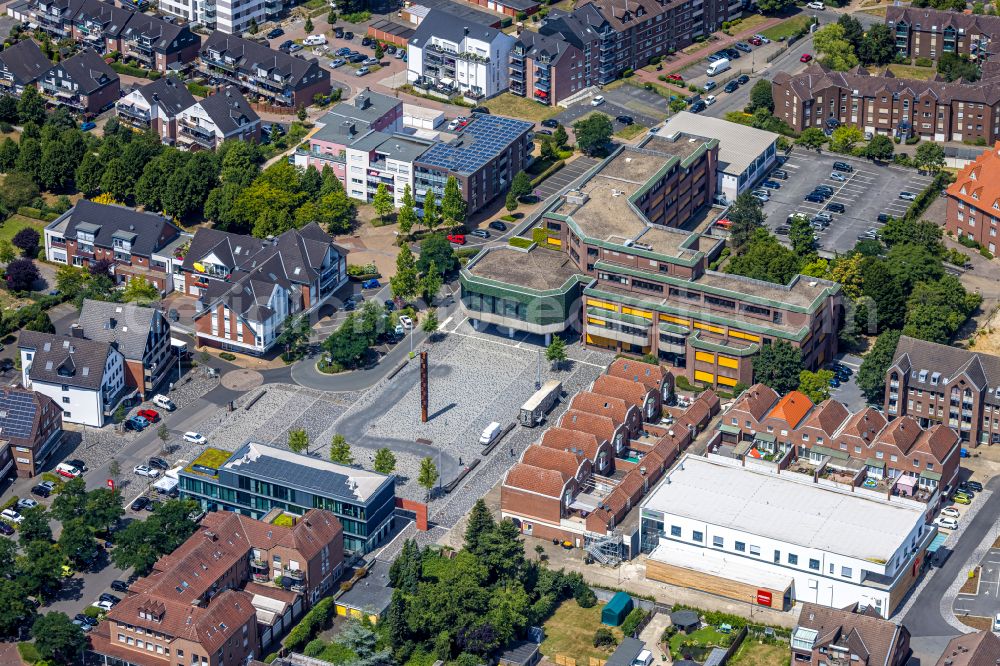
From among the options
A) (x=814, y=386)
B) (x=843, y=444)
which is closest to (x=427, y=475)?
(x=843, y=444)

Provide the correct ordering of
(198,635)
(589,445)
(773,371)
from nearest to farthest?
1. (198,635)
2. (589,445)
3. (773,371)

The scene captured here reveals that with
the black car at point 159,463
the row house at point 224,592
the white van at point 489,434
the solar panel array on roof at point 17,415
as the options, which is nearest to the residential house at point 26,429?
the solar panel array on roof at point 17,415

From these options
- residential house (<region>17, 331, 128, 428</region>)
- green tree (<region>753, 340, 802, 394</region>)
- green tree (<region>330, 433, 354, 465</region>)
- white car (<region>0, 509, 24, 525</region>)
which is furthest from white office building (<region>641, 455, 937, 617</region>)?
white car (<region>0, 509, 24, 525</region>)

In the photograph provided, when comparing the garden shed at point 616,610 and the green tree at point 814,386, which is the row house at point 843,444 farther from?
the garden shed at point 616,610

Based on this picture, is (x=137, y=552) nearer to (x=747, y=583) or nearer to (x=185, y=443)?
(x=185, y=443)

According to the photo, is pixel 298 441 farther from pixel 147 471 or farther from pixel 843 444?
pixel 843 444

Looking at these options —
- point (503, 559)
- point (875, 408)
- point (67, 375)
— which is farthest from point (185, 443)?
point (875, 408)

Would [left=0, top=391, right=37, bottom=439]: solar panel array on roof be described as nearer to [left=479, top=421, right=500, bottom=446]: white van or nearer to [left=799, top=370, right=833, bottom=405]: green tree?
[left=479, top=421, right=500, bottom=446]: white van
